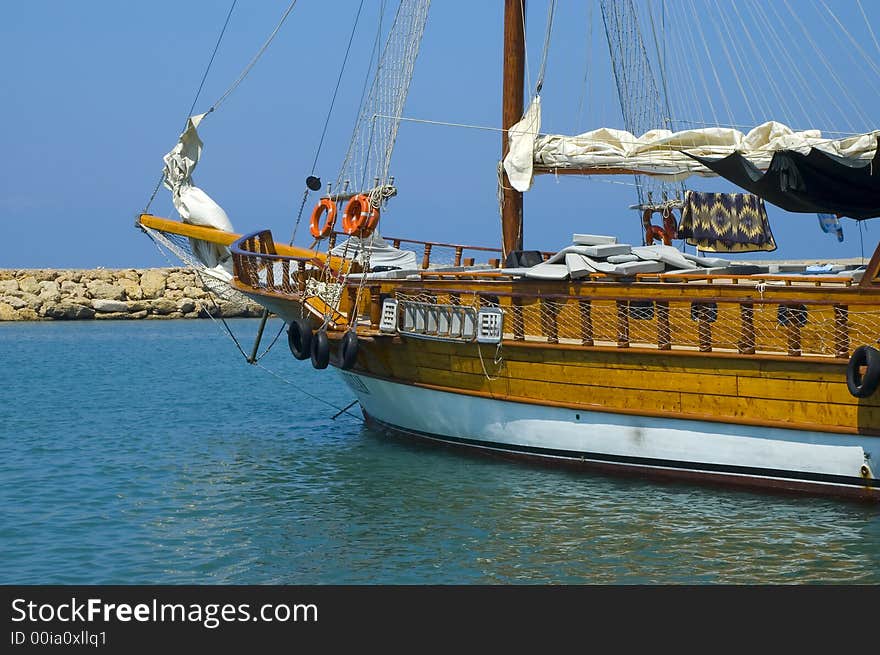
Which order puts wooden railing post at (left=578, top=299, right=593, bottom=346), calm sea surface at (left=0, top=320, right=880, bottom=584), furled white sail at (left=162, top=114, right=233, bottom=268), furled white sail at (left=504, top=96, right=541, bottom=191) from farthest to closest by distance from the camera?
furled white sail at (left=162, top=114, right=233, bottom=268) < furled white sail at (left=504, top=96, right=541, bottom=191) < wooden railing post at (left=578, top=299, right=593, bottom=346) < calm sea surface at (left=0, top=320, right=880, bottom=584)

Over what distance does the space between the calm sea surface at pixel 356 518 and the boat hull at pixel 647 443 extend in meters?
0.20

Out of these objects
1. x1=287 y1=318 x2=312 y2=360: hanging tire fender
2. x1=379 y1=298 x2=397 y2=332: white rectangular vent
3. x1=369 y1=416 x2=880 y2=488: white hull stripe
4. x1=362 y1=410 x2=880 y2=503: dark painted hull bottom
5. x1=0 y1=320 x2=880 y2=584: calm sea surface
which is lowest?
x1=0 y1=320 x2=880 y2=584: calm sea surface

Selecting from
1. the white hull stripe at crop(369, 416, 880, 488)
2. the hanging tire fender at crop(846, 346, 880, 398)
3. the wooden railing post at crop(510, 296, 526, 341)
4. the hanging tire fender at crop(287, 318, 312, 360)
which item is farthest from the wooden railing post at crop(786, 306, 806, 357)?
the hanging tire fender at crop(287, 318, 312, 360)

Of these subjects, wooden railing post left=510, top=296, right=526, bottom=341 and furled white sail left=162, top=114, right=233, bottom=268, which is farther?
furled white sail left=162, top=114, right=233, bottom=268

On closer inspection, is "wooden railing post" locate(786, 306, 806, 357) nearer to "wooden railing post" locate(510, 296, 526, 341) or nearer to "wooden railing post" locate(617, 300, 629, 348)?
"wooden railing post" locate(617, 300, 629, 348)

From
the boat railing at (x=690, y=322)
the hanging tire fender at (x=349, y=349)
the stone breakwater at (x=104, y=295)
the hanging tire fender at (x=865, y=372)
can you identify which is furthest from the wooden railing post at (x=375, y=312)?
the stone breakwater at (x=104, y=295)

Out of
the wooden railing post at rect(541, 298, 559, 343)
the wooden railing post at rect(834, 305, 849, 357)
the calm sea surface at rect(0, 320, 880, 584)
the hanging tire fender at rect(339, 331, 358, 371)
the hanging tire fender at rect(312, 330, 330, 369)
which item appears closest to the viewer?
the calm sea surface at rect(0, 320, 880, 584)

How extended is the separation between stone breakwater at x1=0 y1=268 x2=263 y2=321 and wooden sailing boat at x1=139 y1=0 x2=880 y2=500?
36.4 meters

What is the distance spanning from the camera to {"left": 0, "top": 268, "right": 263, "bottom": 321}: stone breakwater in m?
52.4

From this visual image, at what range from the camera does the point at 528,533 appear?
11227 millimetres
